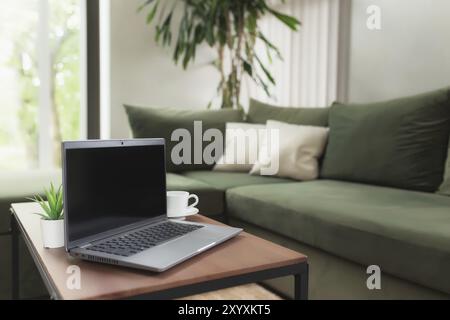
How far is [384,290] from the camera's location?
143 cm

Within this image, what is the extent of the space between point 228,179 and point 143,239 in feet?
4.41

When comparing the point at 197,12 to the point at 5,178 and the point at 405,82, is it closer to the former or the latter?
the point at 405,82

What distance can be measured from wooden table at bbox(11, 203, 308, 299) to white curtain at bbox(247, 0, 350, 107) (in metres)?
2.08

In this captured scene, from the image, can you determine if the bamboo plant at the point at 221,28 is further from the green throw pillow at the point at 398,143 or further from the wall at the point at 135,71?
the green throw pillow at the point at 398,143

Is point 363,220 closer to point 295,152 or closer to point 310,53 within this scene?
point 295,152

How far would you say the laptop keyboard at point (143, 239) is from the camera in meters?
0.95

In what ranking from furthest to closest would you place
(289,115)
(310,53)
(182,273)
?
(310,53)
(289,115)
(182,273)

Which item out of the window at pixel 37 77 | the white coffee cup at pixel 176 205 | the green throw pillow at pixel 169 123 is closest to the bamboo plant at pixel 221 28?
the green throw pillow at pixel 169 123

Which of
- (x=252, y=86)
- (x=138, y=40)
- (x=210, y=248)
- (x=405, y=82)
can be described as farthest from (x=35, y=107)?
(x=210, y=248)

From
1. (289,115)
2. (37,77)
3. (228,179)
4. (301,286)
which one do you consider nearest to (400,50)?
(289,115)

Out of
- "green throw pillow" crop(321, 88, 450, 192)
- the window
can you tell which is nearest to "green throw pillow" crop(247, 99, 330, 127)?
"green throw pillow" crop(321, 88, 450, 192)

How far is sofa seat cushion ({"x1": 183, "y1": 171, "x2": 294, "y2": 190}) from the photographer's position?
2.26 m

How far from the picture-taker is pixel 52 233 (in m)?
1.04

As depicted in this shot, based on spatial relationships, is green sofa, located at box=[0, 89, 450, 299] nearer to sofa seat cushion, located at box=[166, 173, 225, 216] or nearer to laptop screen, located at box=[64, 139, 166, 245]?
sofa seat cushion, located at box=[166, 173, 225, 216]
